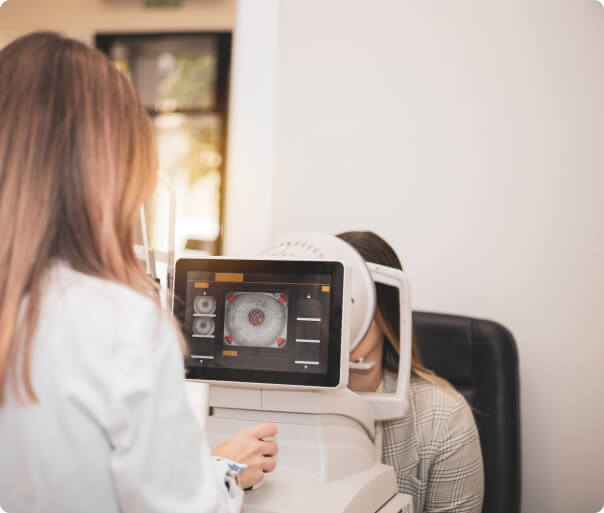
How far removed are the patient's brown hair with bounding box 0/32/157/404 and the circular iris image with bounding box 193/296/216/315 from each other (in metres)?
0.27

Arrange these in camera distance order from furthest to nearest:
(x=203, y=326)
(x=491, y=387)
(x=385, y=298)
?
1. (x=491, y=387)
2. (x=385, y=298)
3. (x=203, y=326)

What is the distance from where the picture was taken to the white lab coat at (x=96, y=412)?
0.60 m

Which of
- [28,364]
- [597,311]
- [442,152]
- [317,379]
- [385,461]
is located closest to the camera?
[28,364]

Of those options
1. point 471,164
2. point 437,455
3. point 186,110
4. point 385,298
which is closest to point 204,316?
point 385,298

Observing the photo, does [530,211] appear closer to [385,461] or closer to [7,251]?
[385,461]

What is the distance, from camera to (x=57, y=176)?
650 mm

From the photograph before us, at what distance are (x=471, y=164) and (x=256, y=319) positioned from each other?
1.14 meters

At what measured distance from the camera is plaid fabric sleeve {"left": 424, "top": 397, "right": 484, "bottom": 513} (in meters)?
1.30

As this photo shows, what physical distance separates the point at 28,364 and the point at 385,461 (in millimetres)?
963

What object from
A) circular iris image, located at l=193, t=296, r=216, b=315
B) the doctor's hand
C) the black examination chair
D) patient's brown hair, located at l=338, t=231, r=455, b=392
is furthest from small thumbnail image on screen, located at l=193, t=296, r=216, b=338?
the black examination chair

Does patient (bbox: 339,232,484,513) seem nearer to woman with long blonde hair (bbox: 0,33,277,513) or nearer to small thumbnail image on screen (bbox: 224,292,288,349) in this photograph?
small thumbnail image on screen (bbox: 224,292,288,349)

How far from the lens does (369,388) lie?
142 centimetres

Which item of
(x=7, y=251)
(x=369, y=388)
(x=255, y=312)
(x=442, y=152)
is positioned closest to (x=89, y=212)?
(x=7, y=251)

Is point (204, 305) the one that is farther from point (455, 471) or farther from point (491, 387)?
point (491, 387)
